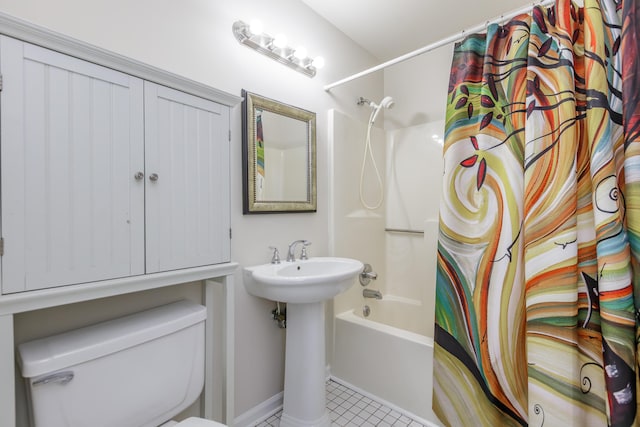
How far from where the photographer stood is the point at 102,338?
2.98 ft

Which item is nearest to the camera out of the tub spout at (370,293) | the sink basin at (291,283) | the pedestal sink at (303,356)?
the sink basin at (291,283)

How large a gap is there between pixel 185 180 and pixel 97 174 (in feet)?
0.88

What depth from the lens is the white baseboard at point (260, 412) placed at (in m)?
1.53

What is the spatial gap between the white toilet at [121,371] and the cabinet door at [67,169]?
214mm

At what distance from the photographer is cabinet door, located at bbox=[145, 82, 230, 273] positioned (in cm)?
99

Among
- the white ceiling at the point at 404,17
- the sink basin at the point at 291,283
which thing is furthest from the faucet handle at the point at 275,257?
the white ceiling at the point at 404,17

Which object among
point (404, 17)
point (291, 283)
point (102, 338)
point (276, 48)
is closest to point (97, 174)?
point (102, 338)

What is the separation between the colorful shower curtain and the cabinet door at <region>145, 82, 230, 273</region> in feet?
3.48

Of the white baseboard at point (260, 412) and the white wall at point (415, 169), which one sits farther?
the white wall at point (415, 169)

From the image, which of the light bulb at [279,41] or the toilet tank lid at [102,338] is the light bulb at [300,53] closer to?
the light bulb at [279,41]

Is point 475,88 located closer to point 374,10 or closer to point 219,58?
point 374,10

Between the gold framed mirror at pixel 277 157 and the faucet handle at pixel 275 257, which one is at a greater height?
the gold framed mirror at pixel 277 157

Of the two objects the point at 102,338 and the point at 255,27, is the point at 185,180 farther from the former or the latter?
the point at 255,27

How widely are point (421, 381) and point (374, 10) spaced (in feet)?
7.46
